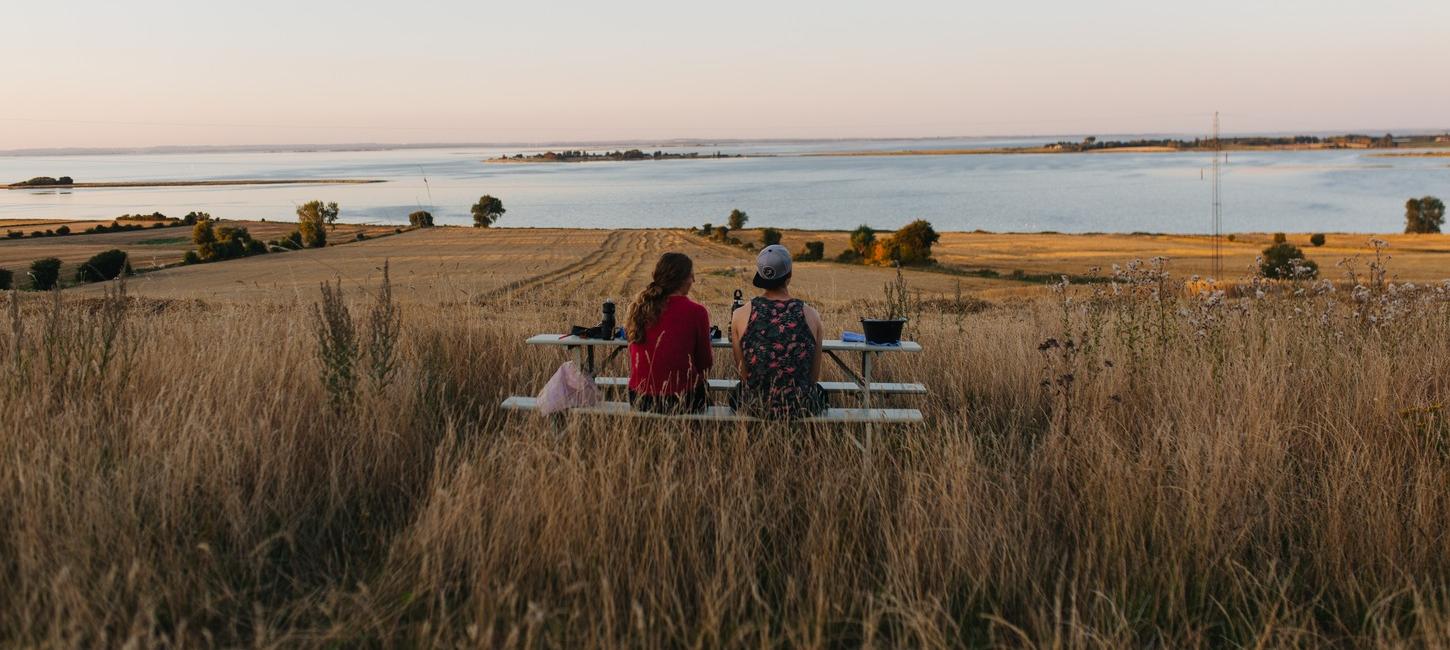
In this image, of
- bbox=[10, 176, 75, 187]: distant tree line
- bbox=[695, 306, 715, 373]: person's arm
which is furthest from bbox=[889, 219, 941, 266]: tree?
bbox=[10, 176, 75, 187]: distant tree line

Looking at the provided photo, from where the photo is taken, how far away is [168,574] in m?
3.14

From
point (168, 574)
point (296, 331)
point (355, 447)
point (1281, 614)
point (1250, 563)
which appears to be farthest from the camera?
point (296, 331)

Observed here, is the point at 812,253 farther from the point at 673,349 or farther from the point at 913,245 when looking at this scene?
the point at 673,349

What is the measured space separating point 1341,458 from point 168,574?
5.02 m

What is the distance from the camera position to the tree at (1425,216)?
9269 centimetres

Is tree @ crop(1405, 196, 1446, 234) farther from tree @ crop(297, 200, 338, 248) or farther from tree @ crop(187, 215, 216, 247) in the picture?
tree @ crop(187, 215, 216, 247)

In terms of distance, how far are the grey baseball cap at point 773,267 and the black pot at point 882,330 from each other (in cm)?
57

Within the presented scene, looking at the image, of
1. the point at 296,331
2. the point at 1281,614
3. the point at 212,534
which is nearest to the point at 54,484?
the point at 212,534

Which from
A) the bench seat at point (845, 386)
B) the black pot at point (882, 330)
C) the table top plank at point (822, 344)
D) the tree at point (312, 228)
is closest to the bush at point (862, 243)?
the tree at point (312, 228)

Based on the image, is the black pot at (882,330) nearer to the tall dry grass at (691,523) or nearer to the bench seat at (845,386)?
the bench seat at (845,386)

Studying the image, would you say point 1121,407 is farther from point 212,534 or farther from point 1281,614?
point 212,534

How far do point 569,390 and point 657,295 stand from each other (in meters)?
0.70

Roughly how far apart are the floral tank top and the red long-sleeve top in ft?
0.90

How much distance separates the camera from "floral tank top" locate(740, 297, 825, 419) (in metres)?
5.18
